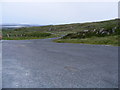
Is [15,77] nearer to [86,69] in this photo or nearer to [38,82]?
[38,82]

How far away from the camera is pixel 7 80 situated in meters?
8.77

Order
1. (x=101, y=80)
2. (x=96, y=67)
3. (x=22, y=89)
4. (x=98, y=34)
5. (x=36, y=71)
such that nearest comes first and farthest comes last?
(x=22, y=89) → (x=101, y=80) → (x=36, y=71) → (x=96, y=67) → (x=98, y=34)

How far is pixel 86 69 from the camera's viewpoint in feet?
36.4

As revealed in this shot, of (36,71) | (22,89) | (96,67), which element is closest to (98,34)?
(96,67)

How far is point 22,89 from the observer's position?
24.9ft

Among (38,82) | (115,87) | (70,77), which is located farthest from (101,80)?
(38,82)

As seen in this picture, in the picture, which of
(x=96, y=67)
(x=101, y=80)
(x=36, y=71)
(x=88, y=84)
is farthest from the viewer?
(x=96, y=67)

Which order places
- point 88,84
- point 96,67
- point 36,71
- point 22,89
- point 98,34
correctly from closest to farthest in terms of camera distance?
point 22,89, point 88,84, point 36,71, point 96,67, point 98,34

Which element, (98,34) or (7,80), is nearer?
(7,80)

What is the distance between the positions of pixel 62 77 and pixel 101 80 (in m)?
2.62

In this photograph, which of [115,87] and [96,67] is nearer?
[115,87]

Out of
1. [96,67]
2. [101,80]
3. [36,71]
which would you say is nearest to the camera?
[101,80]

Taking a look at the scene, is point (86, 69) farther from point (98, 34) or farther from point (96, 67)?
point (98, 34)

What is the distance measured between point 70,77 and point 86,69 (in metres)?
2.38
